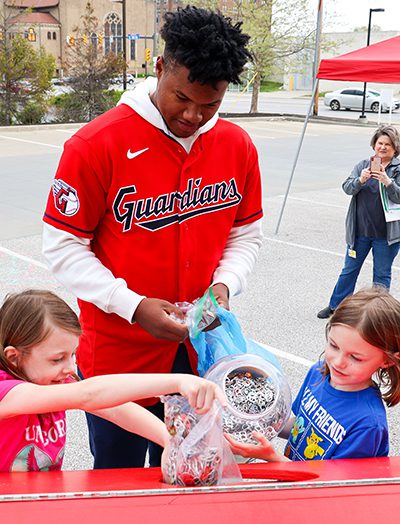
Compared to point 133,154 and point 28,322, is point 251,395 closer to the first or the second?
point 28,322

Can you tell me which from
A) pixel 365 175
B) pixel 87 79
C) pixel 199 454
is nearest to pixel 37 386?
pixel 199 454

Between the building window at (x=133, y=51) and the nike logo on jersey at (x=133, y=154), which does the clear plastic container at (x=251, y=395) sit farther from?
the building window at (x=133, y=51)

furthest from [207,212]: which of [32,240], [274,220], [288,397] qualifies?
[274,220]

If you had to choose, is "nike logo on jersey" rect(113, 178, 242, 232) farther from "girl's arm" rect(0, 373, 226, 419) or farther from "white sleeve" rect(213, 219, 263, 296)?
"girl's arm" rect(0, 373, 226, 419)

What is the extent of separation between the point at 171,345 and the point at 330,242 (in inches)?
248

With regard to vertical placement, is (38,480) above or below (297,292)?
above

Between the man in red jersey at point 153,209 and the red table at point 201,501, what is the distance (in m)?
0.75

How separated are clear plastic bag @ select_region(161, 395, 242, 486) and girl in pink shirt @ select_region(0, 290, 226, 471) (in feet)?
0.57

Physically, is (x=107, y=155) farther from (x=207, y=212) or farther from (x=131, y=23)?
(x=131, y=23)

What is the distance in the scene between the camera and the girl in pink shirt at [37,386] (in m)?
1.56

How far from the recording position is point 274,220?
360 inches

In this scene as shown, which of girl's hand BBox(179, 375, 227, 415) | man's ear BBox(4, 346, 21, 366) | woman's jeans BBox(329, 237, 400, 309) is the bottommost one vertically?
woman's jeans BBox(329, 237, 400, 309)

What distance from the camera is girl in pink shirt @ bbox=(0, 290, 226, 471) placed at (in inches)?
61.3

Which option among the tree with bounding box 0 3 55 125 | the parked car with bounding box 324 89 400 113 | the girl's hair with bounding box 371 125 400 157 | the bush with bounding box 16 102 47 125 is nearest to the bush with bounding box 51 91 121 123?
the tree with bounding box 0 3 55 125
